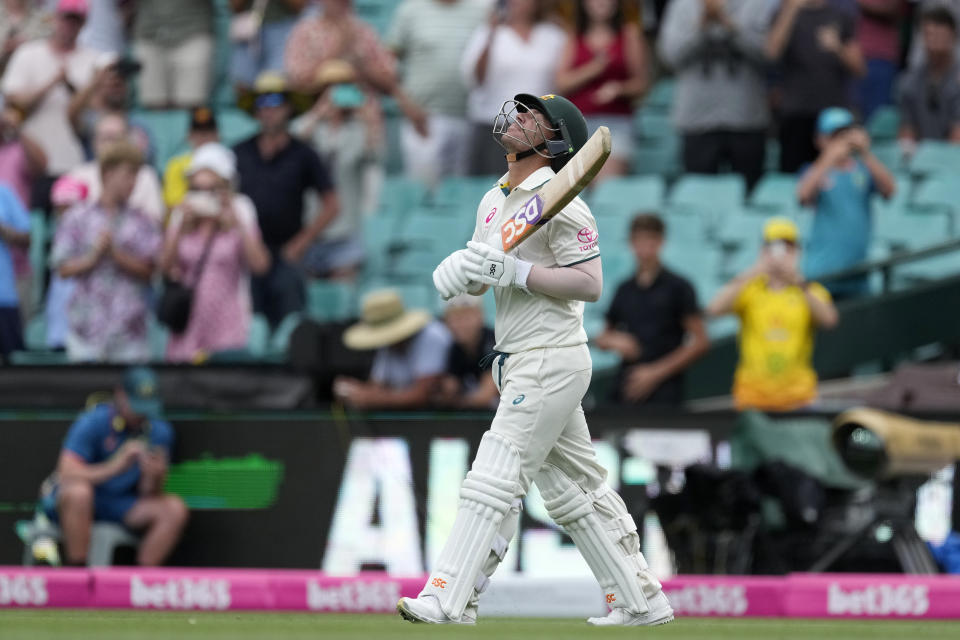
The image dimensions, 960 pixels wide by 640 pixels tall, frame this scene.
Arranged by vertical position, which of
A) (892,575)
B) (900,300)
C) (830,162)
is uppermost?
(830,162)

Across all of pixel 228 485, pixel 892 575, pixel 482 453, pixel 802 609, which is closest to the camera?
pixel 482 453

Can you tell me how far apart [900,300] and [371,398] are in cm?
390

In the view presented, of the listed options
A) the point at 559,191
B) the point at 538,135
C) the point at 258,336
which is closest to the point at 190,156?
the point at 258,336

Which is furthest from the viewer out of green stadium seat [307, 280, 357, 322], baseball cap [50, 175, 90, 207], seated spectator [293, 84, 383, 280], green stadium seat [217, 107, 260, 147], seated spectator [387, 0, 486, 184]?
green stadium seat [217, 107, 260, 147]

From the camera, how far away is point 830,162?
39.2 feet

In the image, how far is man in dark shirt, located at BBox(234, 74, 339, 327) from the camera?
40.4 feet

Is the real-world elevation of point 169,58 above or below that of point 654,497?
above

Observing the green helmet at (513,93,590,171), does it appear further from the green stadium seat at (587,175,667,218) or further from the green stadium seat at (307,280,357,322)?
the green stadium seat at (587,175,667,218)

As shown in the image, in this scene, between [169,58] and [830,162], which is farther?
[169,58]

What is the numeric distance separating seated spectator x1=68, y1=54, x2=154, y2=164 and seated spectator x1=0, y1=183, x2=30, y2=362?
1229mm

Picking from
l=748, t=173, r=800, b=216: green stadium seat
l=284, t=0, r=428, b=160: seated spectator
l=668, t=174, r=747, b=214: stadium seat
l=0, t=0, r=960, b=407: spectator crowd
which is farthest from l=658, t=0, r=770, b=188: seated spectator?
l=284, t=0, r=428, b=160: seated spectator

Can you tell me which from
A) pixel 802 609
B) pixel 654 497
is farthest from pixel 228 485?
pixel 802 609

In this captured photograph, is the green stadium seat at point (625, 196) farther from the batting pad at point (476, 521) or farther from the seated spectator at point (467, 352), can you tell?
the batting pad at point (476, 521)

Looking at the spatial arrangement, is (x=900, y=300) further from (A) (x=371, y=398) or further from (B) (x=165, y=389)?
(B) (x=165, y=389)
